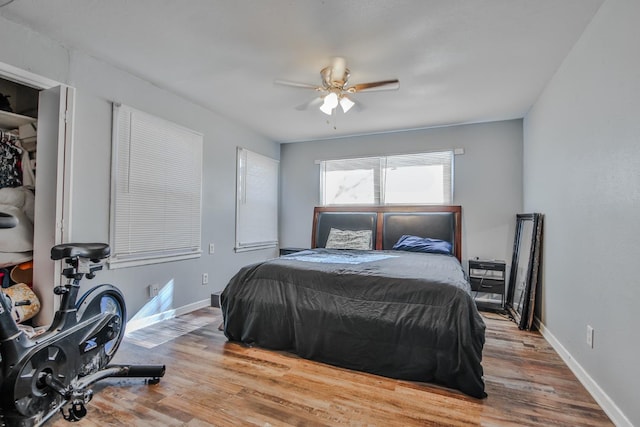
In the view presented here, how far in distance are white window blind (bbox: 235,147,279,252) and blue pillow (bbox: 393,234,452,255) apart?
2084 millimetres

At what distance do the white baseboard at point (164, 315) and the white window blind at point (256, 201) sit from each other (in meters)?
0.92

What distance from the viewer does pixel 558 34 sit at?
223 cm

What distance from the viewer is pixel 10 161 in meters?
2.70

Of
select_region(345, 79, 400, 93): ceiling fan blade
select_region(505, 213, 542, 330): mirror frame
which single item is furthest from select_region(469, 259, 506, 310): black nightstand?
select_region(345, 79, 400, 93): ceiling fan blade

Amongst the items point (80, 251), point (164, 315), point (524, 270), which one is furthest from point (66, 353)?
point (524, 270)

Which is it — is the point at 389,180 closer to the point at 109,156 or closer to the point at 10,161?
the point at 109,156

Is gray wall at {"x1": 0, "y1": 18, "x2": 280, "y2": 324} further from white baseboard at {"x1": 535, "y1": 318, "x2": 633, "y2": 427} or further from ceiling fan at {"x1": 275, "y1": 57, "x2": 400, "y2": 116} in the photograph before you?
white baseboard at {"x1": 535, "y1": 318, "x2": 633, "y2": 427}

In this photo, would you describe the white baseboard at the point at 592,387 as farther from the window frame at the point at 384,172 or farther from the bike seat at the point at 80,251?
the bike seat at the point at 80,251

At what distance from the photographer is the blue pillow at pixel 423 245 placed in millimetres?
3977

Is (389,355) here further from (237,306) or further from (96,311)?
(96,311)

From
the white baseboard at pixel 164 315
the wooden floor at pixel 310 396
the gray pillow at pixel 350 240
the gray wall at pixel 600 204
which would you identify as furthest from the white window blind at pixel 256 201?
the gray wall at pixel 600 204

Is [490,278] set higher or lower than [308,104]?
lower

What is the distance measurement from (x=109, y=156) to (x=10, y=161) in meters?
0.79

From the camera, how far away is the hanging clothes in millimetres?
2641
